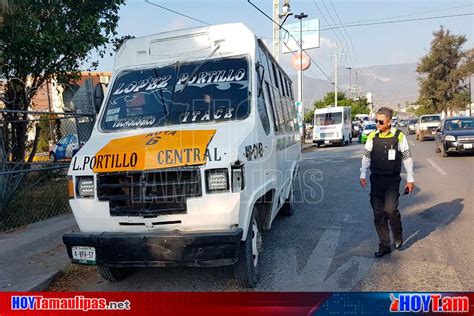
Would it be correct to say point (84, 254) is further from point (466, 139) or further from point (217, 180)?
point (466, 139)

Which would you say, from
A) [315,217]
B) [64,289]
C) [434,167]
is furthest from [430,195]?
[64,289]

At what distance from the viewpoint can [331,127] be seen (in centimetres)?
2677

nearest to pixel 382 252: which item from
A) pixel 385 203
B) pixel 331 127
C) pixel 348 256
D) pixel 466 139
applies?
pixel 348 256

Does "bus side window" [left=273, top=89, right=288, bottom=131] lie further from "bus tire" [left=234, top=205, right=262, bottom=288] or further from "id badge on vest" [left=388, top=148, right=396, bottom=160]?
"bus tire" [left=234, top=205, right=262, bottom=288]

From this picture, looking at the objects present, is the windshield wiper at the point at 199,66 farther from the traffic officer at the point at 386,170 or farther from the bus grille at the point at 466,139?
the bus grille at the point at 466,139

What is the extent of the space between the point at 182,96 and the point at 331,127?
76.1ft

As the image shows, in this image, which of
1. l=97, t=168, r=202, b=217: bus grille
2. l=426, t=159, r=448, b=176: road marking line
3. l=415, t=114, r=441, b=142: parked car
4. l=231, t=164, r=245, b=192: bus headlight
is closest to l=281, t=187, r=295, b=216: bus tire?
l=231, t=164, r=245, b=192: bus headlight

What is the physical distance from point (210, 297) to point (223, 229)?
62 centimetres

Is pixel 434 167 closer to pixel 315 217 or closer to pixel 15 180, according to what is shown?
pixel 315 217

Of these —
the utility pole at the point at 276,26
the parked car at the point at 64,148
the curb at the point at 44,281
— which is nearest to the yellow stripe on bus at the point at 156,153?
the curb at the point at 44,281

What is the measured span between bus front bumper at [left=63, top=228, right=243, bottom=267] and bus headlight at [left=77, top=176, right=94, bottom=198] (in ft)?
1.42

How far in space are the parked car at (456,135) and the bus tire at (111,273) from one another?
14.1 meters

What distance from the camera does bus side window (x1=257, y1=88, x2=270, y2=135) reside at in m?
4.68

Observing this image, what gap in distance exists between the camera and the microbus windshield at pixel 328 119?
27.1 meters
